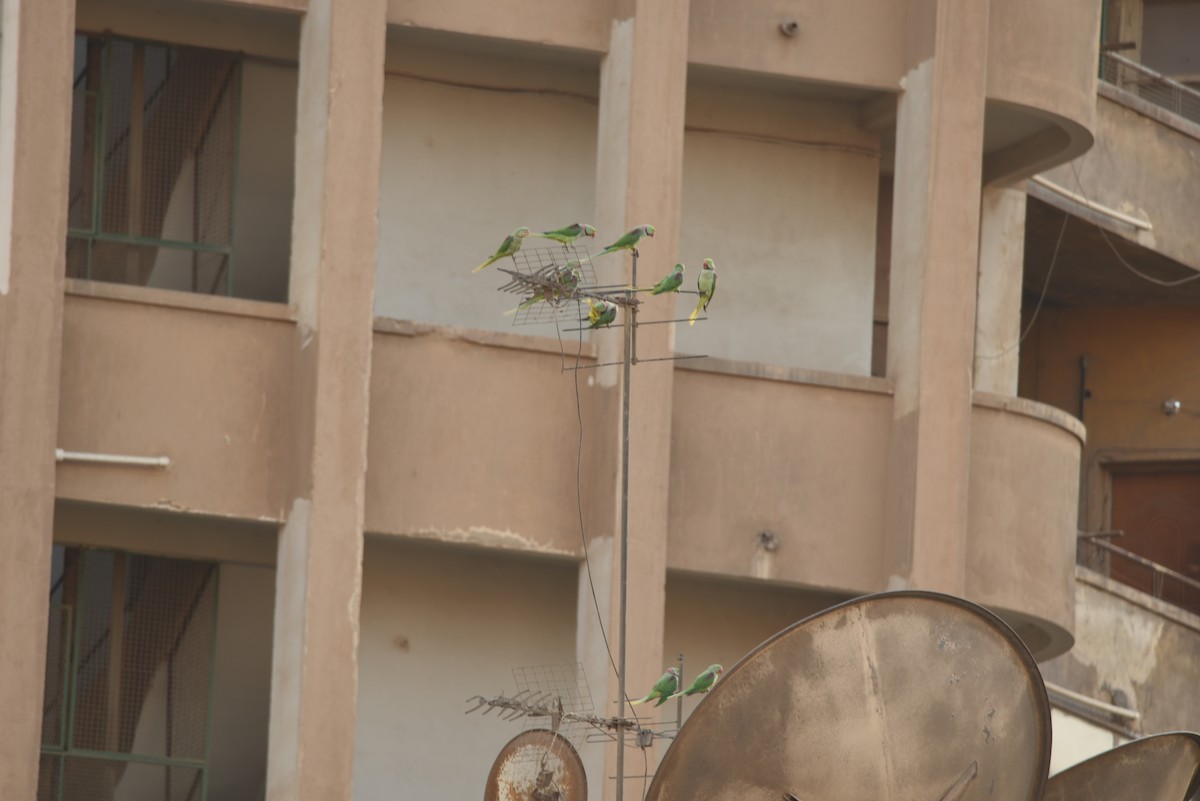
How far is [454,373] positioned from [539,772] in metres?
4.65

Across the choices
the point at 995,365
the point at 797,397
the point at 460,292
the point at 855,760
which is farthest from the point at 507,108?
the point at 855,760

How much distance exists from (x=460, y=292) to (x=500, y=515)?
89.6 inches

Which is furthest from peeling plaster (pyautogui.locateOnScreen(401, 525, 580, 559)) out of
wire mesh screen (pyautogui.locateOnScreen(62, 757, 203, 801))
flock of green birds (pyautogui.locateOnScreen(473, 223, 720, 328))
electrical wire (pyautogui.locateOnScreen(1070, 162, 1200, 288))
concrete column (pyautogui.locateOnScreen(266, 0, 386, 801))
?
electrical wire (pyautogui.locateOnScreen(1070, 162, 1200, 288))

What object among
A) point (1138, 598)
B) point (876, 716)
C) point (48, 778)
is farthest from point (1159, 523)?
point (876, 716)

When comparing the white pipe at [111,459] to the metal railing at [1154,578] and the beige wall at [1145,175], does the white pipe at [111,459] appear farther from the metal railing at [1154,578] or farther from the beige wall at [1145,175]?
the metal railing at [1154,578]

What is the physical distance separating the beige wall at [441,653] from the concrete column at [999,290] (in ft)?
14.9

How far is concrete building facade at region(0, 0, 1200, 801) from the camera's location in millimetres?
20234

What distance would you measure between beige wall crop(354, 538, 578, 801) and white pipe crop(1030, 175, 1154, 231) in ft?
21.0

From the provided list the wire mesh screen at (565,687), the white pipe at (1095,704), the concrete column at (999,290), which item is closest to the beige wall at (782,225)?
the concrete column at (999,290)

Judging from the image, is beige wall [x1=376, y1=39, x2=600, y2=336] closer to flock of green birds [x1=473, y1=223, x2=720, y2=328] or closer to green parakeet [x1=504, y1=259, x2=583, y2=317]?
flock of green birds [x1=473, y1=223, x2=720, y2=328]

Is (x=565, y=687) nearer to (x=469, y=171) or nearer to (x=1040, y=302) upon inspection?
(x=469, y=171)

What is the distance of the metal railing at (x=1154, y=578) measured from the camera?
94.8 feet

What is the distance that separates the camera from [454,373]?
21.1 m

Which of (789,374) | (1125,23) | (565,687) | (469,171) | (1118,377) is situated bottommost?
(565,687)
